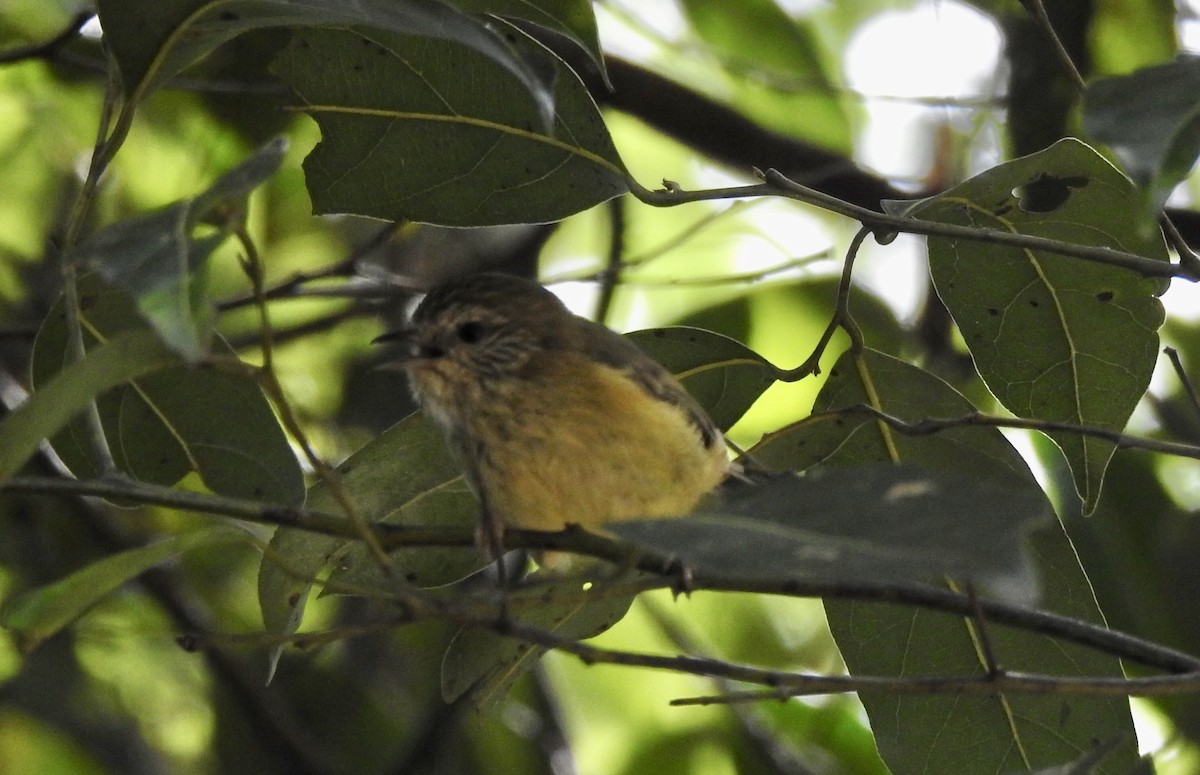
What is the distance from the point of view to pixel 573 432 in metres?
3.31

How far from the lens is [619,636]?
5.48 meters

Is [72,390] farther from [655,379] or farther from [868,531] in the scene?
[655,379]

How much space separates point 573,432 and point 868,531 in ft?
4.97

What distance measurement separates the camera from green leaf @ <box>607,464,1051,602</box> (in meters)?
1.72

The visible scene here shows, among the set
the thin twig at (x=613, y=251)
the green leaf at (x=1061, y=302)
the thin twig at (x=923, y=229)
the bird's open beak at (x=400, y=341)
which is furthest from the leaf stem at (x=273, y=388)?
the thin twig at (x=613, y=251)

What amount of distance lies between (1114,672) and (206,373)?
201 centimetres

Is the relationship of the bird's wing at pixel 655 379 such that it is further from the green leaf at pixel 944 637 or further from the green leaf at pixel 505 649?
the green leaf at pixel 505 649

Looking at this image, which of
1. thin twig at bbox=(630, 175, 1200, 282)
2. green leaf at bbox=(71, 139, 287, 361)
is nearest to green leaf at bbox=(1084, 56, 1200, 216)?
thin twig at bbox=(630, 175, 1200, 282)

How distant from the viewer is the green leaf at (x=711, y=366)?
332 centimetres

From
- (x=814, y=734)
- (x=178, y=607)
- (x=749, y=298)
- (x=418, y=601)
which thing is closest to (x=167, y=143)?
(x=178, y=607)

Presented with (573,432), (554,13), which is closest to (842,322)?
(573,432)

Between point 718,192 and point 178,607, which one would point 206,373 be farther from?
point 178,607

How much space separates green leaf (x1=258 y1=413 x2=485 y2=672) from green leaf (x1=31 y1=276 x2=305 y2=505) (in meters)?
0.14

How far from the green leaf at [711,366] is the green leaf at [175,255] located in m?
1.52
